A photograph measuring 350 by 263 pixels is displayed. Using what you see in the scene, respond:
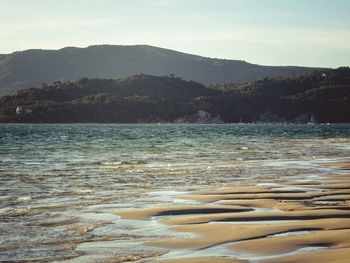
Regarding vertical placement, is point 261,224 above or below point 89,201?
above

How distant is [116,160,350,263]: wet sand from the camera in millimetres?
6871

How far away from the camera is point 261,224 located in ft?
28.9

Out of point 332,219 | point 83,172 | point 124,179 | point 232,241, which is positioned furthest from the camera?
point 83,172

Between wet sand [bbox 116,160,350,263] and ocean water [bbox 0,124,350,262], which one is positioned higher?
wet sand [bbox 116,160,350,263]

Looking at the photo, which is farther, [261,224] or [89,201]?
[89,201]

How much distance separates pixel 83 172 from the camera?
2047 cm

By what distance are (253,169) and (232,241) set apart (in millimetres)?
13877

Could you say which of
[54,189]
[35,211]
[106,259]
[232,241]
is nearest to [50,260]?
[106,259]

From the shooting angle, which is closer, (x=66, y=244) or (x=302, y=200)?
(x=66, y=244)

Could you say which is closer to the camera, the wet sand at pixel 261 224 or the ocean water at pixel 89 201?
the wet sand at pixel 261 224

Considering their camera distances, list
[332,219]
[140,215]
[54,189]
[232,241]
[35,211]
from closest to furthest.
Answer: [232,241] < [332,219] < [140,215] < [35,211] < [54,189]

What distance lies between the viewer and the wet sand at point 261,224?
687cm

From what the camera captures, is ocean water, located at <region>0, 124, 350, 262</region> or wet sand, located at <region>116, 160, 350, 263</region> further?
ocean water, located at <region>0, 124, 350, 262</region>

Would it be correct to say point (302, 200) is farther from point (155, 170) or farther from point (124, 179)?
point (155, 170)
